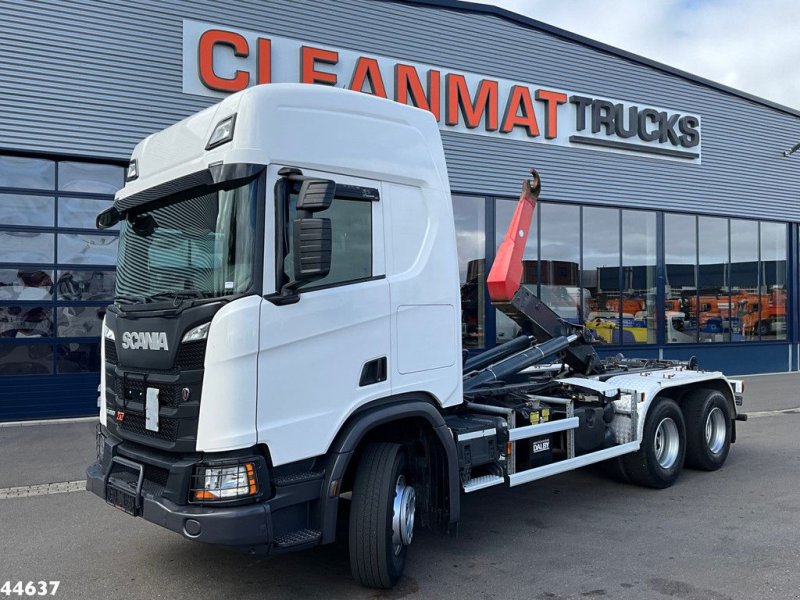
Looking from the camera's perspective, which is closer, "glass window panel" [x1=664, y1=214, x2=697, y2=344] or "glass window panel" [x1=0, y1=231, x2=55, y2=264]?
"glass window panel" [x1=0, y1=231, x2=55, y2=264]

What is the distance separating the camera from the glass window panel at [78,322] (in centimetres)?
1083

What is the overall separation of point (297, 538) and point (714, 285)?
56.1 ft

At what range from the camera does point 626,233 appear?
16375mm

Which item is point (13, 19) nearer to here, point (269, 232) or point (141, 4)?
point (141, 4)

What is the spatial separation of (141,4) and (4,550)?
369 inches

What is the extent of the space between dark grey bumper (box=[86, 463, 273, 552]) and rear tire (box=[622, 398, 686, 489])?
439cm

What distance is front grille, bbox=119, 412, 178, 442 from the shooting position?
378cm

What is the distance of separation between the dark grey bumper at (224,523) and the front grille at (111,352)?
120 cm

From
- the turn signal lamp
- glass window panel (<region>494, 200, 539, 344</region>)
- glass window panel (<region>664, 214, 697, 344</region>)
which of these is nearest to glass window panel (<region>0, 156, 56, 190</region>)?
the turn signal lamp

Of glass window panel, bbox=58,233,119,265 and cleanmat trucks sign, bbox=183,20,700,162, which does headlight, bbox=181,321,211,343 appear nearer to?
glass window panel, bbox=58,233,119,265

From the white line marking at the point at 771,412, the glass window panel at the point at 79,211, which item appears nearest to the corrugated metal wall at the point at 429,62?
the glass window panel at the point at 79,211

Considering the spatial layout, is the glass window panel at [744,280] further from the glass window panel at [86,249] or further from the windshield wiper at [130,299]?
the windshield wiper at [130,299]

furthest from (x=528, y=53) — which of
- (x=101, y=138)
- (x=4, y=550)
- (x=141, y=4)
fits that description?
(x=4, y=550)

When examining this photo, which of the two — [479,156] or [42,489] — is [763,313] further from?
[42,489]
